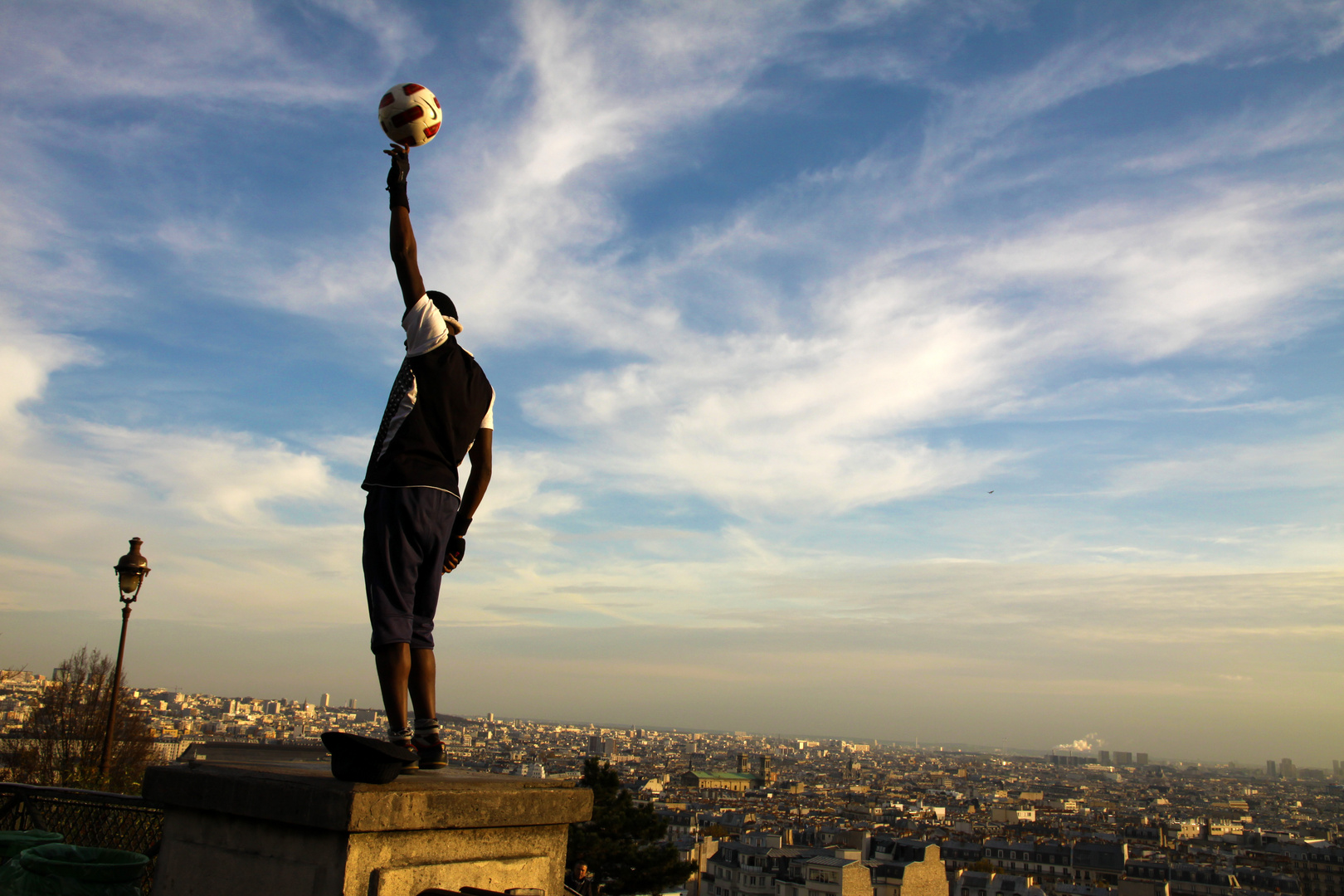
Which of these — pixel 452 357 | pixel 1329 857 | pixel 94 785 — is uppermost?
pixel 452 357

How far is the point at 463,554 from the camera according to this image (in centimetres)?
360

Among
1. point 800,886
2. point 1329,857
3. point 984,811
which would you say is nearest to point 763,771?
point 984,811

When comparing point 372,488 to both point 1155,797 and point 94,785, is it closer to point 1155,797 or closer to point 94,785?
point 94,785

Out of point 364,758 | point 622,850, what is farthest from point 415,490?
point 622,850

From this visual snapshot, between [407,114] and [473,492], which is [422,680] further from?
[407,114]

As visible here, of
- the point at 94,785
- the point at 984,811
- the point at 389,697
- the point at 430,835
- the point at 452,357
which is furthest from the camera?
the point at 984,811

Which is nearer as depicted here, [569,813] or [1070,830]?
[569,813]

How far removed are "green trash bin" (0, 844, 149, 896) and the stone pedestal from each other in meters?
0.26

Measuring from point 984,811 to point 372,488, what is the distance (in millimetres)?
118905

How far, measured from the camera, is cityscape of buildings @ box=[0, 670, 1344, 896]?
5147cm

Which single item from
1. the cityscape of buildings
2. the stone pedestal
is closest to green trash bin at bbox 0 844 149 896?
the stone pedestal

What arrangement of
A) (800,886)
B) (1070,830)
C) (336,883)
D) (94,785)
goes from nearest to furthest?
(336,883), (94,785), (800,886), (1070,830)

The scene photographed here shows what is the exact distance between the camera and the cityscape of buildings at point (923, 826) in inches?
2026

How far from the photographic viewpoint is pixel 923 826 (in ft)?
282
